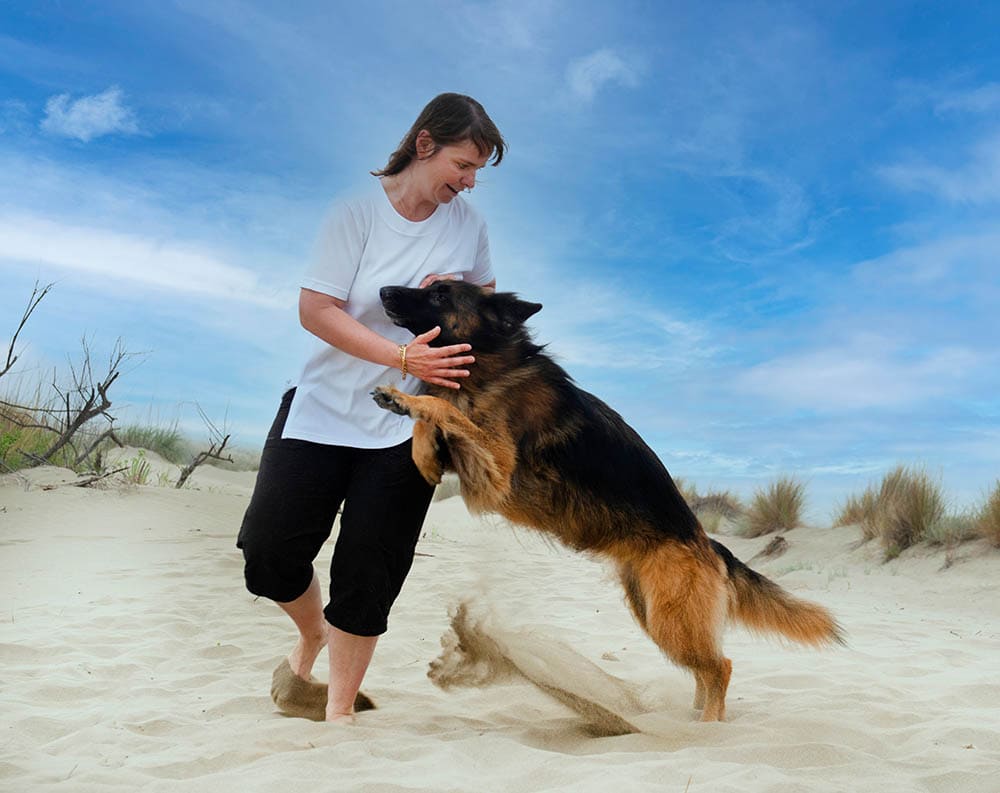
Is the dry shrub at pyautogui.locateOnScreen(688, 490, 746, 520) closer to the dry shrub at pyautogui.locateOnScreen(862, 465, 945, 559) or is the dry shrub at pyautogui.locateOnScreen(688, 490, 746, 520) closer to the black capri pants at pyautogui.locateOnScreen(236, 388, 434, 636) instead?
the dry shrub at pyautogui.locateOnScreen(862, 465, 945, 559)

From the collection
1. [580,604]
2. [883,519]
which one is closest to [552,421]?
[580,604]

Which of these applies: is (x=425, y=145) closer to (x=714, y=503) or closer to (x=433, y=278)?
(x=433, y=278)

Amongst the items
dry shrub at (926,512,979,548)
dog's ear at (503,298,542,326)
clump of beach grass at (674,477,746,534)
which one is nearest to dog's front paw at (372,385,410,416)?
dog's ear at (503,298,542,326)

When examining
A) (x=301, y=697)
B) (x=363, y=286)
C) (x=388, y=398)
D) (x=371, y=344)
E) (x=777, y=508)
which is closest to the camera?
(x=388, y=398)

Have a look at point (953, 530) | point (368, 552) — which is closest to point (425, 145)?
point (368, 552)

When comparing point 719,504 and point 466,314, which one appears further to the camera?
point 719,504

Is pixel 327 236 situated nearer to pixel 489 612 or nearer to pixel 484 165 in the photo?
pixel 484 165

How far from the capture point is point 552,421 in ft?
12.0

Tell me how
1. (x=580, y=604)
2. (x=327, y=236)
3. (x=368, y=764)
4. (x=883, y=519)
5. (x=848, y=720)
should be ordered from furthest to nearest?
(x=883, y=519) → (x=580, y=604) → (x=848, y=720) → (x=327, y=236) → (x=368, y=764)

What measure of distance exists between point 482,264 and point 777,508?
10.3 m

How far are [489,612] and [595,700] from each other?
30.5 inches

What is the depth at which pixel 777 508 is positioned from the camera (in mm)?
13023

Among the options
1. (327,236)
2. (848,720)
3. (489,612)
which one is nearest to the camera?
(327,236)

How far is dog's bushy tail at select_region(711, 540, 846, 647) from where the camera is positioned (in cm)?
405
